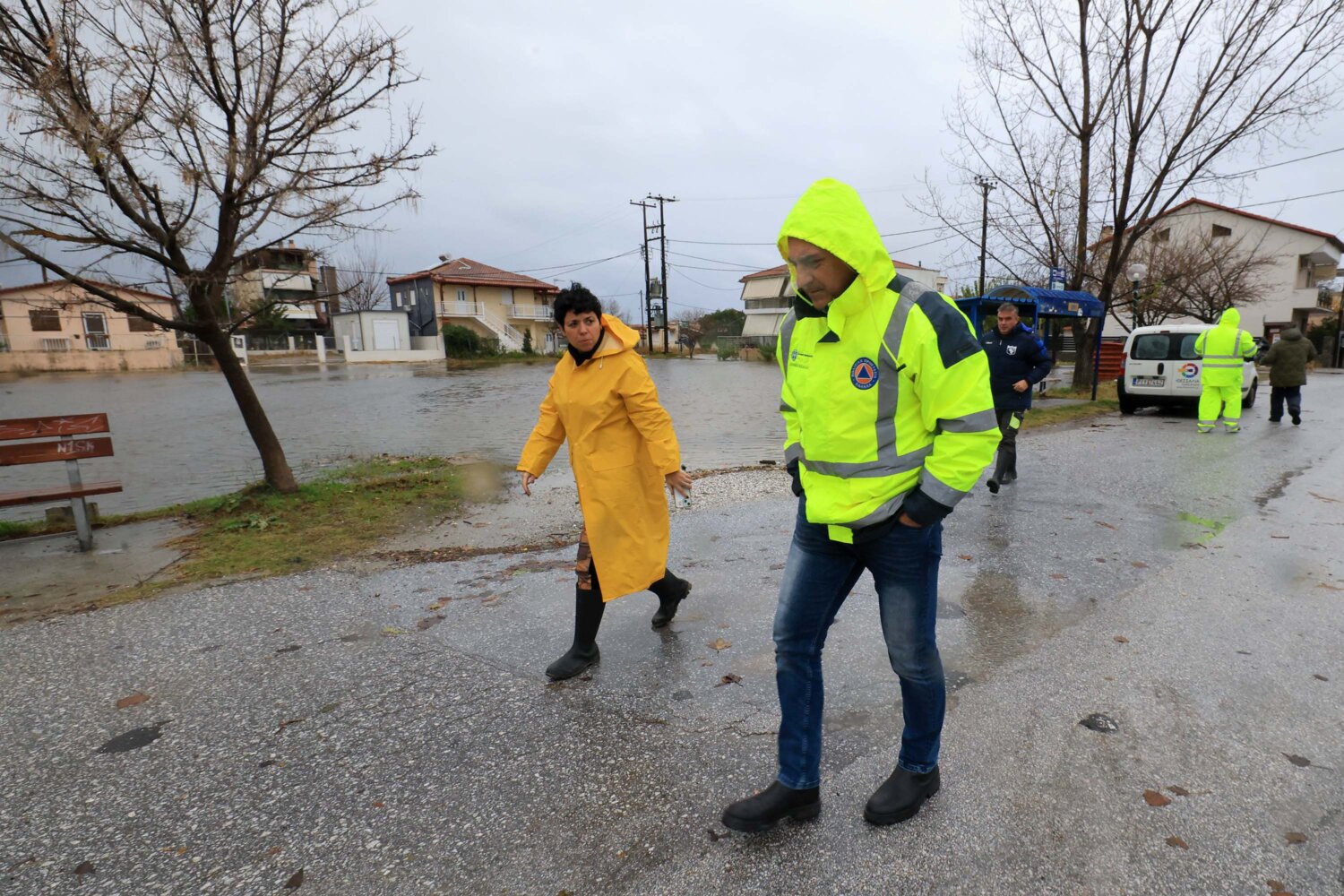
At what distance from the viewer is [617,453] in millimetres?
3285

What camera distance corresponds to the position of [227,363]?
6.98m

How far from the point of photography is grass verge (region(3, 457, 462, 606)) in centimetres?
515

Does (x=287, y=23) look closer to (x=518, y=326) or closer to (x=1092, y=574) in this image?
(x=1092, y=574)

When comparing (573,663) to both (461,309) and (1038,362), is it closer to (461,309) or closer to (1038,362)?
(1038,362)

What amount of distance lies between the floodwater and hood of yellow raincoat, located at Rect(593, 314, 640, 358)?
6499mm

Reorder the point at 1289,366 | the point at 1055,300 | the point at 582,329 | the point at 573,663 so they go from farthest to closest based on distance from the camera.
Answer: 1. the point at 1055,300
2. the point at 1289,366
3. the point at 573,663
4. the point at 582,329

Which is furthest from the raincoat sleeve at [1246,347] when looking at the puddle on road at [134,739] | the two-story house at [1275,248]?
the two-story house at [1275,248]

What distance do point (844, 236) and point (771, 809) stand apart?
5.78ft

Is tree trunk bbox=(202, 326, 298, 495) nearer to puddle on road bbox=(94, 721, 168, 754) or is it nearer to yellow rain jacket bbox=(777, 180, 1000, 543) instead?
puddle on road bbox=(94, 721, 168, 754)

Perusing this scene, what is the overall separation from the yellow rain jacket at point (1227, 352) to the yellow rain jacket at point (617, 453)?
1103 centimetres

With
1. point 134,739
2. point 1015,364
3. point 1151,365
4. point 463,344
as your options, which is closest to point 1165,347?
point 1151,365

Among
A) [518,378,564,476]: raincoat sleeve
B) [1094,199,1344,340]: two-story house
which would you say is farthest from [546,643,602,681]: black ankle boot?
[1094,199,1344,340]: two-story house

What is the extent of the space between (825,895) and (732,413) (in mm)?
16144

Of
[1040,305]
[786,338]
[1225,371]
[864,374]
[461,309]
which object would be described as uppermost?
[461,309]
